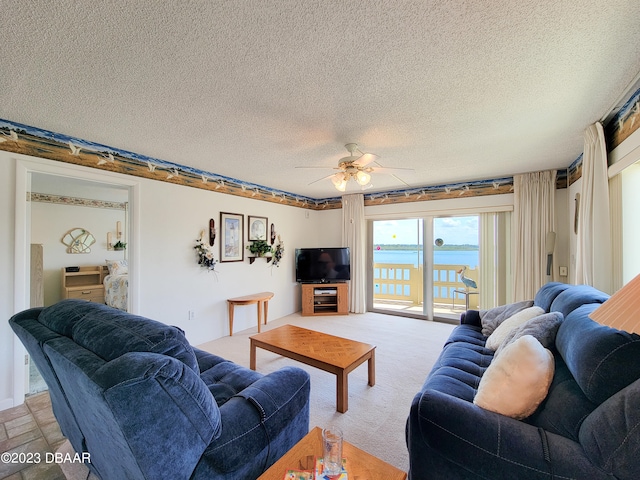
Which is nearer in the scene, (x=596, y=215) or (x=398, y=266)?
(x=596, y=215)

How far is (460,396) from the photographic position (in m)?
1.56

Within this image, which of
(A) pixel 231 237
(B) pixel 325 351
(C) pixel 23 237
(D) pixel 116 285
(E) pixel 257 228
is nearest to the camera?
(C) pixel 23 237

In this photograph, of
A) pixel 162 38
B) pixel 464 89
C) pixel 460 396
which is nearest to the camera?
pixel 162 38

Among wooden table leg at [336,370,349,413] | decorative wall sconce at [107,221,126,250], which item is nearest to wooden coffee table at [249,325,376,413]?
wooden table leg at [336,370,349,413]

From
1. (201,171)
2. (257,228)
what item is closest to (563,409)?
(201,171)

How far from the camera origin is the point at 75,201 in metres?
5.60

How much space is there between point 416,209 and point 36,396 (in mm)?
5376

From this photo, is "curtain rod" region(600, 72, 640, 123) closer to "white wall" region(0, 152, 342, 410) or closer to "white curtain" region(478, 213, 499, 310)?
"white curtain" region(478, 213, 499, 310)

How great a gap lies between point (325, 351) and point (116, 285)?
4573mm

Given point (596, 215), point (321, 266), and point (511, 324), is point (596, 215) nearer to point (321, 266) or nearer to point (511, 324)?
point (511, 324)

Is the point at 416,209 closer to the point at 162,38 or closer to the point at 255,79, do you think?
the point at 255,79

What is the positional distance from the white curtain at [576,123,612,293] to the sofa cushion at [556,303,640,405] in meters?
1.45

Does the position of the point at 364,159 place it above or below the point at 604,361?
above

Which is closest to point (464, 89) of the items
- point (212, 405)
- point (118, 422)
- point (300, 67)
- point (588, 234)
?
point (300, 67)
